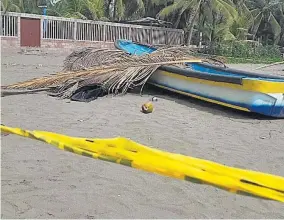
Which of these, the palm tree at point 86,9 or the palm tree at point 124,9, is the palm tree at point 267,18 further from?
the palm tree at point 86,9

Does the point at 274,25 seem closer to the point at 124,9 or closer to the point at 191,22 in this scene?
the point at 191,22

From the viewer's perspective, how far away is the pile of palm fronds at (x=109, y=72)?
8.58 meters

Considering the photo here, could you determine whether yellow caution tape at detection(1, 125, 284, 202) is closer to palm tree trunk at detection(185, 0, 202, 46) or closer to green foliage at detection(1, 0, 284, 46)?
green foliage at detection(1, 0, 284, 46)

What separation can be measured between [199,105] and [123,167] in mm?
4336

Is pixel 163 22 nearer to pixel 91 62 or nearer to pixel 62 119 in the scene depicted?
pixel 91 62

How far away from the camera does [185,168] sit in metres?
1.85

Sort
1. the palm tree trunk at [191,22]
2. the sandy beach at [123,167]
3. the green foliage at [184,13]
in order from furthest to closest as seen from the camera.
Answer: the palm tree trunk at [191,22] < the green foliage at [184,13] < the sandy beach at [123,167]

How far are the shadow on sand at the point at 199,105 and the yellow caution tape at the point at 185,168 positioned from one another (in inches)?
217

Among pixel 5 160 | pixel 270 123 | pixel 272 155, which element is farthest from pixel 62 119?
pixel 270 123

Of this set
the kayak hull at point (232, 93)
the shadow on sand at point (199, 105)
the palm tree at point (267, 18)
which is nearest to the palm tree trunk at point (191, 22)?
the palm tree at point (267, 18)

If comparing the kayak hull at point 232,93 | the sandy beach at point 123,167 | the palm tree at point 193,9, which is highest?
the palm tree at point 193,9

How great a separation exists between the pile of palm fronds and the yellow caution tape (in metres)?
6.05

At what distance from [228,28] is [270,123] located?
25717mm

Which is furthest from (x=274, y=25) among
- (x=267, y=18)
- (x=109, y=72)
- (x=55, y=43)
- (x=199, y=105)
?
(x=109, y=72)
